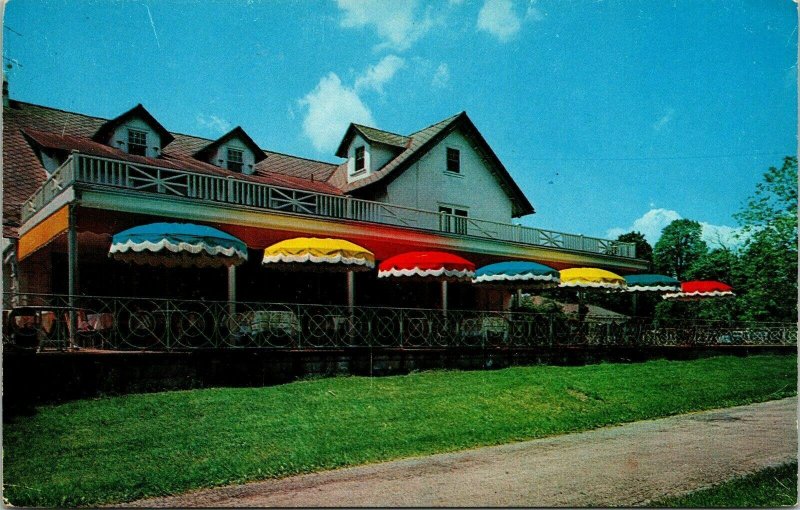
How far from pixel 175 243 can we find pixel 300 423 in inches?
159

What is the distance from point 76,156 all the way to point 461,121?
13155mm

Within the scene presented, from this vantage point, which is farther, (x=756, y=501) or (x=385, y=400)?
(x=385, y=400)

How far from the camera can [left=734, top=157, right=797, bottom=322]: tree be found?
9.21 meters

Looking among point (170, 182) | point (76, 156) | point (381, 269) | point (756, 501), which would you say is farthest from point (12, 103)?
point (756, 501)

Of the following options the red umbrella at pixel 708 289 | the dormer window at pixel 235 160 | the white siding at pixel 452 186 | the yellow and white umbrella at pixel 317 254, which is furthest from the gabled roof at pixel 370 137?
the red umbrella at pixel 708 289

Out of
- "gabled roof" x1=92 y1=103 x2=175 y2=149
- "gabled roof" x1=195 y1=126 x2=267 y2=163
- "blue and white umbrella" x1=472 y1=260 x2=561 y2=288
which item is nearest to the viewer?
"blue and white umbrella" x1=472 y1=260 x2=561 y2=288

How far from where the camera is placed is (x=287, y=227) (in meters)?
15.0

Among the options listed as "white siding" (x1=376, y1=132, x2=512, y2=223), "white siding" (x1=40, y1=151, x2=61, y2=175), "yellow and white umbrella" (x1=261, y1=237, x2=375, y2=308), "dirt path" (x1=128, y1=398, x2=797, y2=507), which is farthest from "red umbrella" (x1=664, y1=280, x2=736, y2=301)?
"white siding" (x1=40, y1=151, x2=61, y2=175)

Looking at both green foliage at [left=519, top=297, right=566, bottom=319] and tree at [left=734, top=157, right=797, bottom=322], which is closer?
tree at [left=734, top=157, right=797, bottom=322]

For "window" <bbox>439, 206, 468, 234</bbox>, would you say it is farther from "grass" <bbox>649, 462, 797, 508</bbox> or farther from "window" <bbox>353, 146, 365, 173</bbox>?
"grass" <bbox>649, 462, 797, 508</bbox>

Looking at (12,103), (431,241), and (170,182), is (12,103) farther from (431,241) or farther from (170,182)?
(431,241)

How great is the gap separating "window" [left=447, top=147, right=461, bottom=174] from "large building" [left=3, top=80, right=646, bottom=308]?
41mm

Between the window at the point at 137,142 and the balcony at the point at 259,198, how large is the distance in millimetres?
1884

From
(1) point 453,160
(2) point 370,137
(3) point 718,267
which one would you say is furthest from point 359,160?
(3) point 718,267
